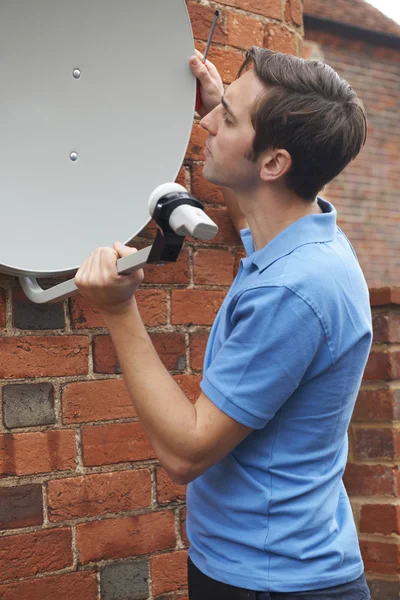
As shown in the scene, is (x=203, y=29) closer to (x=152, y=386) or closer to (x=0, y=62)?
(x=0, y=62)

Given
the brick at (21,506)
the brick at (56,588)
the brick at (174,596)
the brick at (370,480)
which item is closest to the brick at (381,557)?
the brick at (370,480)

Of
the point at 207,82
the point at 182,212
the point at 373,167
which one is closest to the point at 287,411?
the point at 182,212

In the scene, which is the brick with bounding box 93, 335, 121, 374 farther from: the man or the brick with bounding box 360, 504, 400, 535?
the brick with bounding box 360, 504, 400, 535

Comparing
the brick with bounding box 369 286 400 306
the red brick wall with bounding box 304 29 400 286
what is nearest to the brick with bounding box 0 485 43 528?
the brick with bounding box 369 286 400 306

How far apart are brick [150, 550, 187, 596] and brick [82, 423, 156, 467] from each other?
0.69 feet

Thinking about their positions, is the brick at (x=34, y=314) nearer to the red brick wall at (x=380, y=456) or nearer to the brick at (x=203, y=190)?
the brick at (x=203, y=190)

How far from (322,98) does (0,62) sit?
0.54 meters

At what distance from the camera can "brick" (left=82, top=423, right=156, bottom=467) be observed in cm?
143

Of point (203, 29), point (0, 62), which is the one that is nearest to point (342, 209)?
point (203, 29)

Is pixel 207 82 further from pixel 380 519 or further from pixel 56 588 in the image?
pixel 380 519

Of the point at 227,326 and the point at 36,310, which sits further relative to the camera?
the point at 36,310

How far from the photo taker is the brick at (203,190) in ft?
5.23

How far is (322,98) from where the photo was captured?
1.13m

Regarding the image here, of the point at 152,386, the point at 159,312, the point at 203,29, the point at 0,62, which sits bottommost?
the point at 152,386
